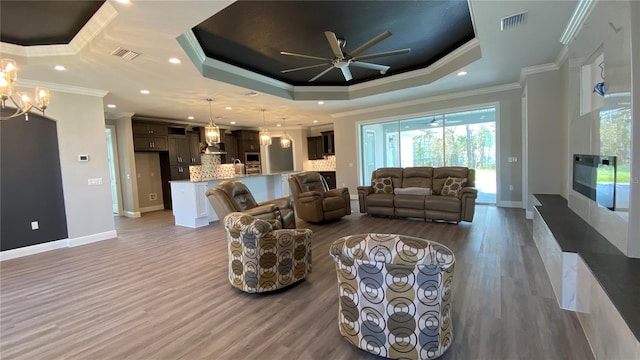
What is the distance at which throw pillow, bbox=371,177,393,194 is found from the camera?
6.11 meters

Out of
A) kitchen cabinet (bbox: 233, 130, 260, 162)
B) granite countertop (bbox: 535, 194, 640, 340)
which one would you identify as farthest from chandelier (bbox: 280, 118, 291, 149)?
granite countertop (bbox: 535, 194, 640, 340)

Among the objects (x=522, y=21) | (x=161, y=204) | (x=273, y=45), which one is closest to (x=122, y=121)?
(x=161, y=204)

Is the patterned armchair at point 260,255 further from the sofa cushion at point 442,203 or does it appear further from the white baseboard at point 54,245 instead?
the white baseboard at point 54,245

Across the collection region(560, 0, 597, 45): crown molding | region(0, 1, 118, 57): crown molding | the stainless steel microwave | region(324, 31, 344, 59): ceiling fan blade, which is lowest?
the stainless steel microwave

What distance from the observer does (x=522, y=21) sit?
3.23 metres

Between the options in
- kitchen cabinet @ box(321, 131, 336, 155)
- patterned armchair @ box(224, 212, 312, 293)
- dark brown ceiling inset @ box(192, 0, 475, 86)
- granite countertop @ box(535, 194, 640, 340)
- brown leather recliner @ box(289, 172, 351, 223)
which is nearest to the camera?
granite countertop @ box(535, 194, 640, 340)

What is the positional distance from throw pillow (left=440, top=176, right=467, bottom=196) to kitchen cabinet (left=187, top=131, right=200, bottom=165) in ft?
25.0

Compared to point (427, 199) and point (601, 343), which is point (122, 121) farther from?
point (601, 343)

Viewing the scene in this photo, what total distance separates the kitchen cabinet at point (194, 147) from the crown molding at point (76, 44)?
5.48 m

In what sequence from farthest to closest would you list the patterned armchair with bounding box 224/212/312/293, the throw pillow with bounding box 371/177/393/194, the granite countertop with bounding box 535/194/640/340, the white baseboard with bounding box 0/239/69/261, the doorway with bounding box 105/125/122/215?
the doorway with bounding box 105/125/122/215 < the throw pillow with bounding box 371/177/393/194 < the white baseboard with bounding box 0/239/69/261 < the patterned armchair with bounding box 224/212/312/293 < the granite countertop with bounding box 535/194/640/340

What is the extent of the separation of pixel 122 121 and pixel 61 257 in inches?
174

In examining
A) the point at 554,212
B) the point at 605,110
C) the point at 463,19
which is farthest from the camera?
the point at 463,19

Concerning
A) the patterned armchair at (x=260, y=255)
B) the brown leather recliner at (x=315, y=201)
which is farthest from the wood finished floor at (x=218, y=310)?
the brown leather recliner at (x=315, y=201)

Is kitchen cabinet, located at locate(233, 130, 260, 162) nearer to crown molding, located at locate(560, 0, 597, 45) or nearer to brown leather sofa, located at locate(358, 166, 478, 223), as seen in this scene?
brown leather sofa, located at locate(358, 166, 478, 223)
